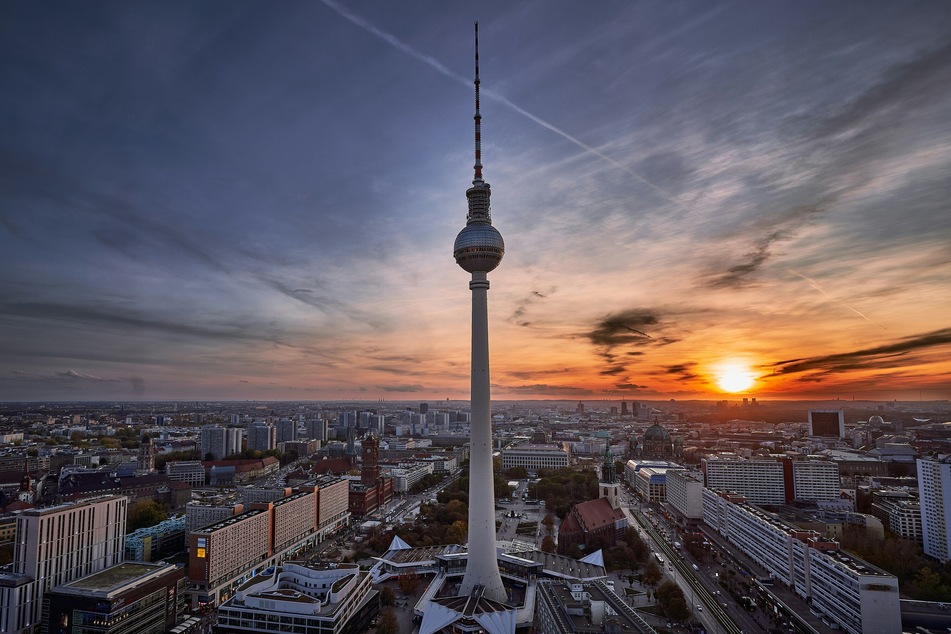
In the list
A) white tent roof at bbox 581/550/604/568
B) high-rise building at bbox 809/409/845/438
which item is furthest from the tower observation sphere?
high-rise building at bbox 809/409/845/438

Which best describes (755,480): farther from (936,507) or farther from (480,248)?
(480,248)

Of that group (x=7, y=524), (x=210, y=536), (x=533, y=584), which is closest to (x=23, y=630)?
(x=210, y=536)

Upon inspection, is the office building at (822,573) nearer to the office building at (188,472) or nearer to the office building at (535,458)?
the office building at (535,458)

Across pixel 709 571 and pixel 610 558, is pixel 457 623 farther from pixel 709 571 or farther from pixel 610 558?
pixel 709 571

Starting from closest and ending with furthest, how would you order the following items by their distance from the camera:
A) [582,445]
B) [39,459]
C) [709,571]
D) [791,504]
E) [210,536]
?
[210,536], [709,571], [791,504], [39,459], [582,445]

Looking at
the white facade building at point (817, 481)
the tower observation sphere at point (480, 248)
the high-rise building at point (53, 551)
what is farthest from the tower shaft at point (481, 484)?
the white facade building at point (817, 481)

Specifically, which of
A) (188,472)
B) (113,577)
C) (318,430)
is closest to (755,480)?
(113,577)
